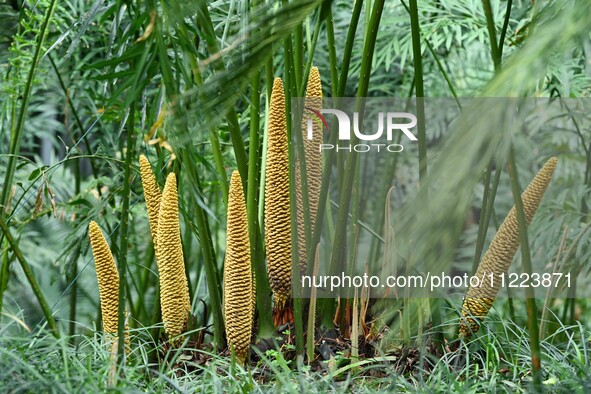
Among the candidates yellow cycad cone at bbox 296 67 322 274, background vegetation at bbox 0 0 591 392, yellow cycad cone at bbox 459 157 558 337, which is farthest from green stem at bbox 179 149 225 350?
yellow cycad cone at bbox 459 157 558 337

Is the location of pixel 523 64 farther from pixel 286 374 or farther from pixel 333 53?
pixel 333 53

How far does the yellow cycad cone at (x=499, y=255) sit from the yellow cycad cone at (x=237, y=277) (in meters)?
0.34

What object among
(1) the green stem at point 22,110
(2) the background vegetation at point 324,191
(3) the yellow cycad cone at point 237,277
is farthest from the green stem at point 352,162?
(1) the green stem at point 22,110

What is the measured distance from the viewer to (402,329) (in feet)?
4.46

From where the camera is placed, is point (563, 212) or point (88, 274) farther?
point (88, 274)

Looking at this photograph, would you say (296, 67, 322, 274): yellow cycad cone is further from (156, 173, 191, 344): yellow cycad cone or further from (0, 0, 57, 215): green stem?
(0, 0, 57, 215): green stem

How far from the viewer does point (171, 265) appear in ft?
4.35

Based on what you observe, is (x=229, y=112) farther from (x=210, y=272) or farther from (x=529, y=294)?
(x=529, y=294)

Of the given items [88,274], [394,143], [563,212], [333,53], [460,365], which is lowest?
[88,274]

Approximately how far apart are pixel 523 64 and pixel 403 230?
0.65 feet

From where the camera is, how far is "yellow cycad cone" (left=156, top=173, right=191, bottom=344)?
4.19 ft

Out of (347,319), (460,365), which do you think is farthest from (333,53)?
(460,365)

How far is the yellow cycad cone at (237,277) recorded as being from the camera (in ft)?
4.06

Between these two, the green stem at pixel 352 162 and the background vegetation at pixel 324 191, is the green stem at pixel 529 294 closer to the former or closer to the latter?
the background vegetation at pixel 324 191
